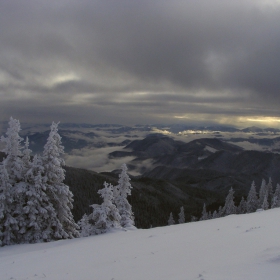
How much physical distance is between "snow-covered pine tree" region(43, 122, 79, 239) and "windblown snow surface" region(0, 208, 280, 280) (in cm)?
855

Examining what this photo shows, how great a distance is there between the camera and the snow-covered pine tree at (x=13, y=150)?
20.1 metres

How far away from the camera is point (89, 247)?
12664 mm

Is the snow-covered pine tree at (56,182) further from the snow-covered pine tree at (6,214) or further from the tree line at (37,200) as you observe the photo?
the snow-covered pine tree at (6,214)

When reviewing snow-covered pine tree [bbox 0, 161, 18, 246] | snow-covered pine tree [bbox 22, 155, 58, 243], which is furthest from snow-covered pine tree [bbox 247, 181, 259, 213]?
snow-covered pine tree [bbox 0, 161, 18, 246]

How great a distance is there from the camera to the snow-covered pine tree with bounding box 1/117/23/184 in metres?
20.1

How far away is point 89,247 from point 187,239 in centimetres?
536

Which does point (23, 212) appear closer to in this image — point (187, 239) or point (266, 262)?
point (187, 239)

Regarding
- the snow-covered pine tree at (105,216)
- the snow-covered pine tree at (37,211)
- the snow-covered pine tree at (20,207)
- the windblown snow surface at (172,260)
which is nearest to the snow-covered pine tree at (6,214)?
the snow-covered pine tree at (20,207)

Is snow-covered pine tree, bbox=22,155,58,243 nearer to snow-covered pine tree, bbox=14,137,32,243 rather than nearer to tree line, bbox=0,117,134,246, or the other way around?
tree line, bbox=0,117,134,246

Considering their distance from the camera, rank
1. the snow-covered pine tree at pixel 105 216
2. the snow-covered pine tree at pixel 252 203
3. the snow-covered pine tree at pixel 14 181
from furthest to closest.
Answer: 1. the snow-covered pine tree at pixel 252 203
2. the snow-covered pine tree at pixel 14 181
3. the snow-covered pine tree at pixel 105 216

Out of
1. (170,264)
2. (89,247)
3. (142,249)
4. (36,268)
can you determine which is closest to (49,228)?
(89,247)

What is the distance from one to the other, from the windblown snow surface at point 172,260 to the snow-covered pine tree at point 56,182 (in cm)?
855

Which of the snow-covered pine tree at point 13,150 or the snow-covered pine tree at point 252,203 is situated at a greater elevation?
the snow-covered pine tree at point 13,150

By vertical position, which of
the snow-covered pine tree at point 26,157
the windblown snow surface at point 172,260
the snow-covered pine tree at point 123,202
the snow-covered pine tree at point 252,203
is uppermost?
the snow-covered pine tree at point 26,157
